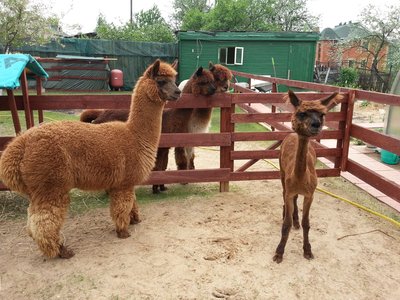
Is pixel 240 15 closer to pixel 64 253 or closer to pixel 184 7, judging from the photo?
pixel 184 7

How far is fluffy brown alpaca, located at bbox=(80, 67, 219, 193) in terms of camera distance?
4684 mm

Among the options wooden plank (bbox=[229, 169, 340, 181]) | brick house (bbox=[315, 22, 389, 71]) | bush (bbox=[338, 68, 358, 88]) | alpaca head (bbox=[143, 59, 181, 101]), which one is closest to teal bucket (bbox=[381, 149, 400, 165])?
wooden plank (bbox=[229, 169, 340, 181])

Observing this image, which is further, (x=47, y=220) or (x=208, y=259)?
(x=208, y=259)

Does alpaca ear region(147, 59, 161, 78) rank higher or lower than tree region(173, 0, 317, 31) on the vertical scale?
lower

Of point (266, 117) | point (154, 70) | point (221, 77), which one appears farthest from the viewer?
point (221, 77)

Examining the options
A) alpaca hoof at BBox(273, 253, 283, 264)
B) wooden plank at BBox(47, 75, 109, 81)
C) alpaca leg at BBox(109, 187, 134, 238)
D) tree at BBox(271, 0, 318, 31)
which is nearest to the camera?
alpaca hoof at BBox(273, 253, 283, 264)

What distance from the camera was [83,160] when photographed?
318cm

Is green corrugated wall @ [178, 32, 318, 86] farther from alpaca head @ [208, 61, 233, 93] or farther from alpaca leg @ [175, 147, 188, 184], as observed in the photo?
alpaca leg @ [175, 147, 188, 184]

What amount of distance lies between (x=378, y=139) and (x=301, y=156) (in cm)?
196

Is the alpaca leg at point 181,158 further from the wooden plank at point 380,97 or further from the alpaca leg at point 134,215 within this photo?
the wooden plank at point 380,97

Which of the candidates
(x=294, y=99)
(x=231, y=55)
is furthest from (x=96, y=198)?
(x=231, y=55)

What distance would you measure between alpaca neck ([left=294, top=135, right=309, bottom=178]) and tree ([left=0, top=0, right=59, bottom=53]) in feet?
46.4

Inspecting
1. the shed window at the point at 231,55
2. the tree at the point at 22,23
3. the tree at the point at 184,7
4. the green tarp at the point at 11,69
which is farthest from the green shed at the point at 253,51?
the tree at the point at 184,7

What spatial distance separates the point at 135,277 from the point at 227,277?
812 millimetres
